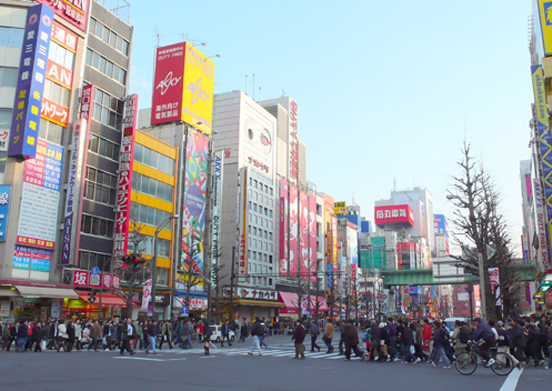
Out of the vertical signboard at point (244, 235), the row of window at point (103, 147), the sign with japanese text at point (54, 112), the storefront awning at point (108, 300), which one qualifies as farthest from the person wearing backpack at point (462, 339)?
the vertical signboard at point (244, 235)

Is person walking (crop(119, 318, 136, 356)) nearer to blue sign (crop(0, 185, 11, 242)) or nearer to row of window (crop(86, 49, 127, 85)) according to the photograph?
blue sign (crop(0, 185, 11, 242))

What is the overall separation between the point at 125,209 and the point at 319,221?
57.0 m

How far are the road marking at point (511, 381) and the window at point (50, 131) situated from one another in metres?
33.4

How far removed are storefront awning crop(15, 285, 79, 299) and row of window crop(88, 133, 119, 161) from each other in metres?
11.8

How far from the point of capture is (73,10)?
1548 inches

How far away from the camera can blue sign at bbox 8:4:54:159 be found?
3341 cm

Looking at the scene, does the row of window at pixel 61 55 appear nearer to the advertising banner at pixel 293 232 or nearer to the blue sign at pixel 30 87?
the blue sign at pixel 30 87

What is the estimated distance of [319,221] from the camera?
9581cm

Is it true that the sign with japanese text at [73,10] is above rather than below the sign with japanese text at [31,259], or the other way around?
above

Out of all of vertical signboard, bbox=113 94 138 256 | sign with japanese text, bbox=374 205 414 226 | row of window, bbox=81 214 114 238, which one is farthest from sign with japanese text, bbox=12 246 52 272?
sign with japanese text, bbox=374 205 414 226

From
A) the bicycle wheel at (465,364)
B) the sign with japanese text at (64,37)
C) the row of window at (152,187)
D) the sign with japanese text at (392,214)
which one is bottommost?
the bicycle wheel at (465,364)

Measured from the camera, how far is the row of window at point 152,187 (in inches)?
1850

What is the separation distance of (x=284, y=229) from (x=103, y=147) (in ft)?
136

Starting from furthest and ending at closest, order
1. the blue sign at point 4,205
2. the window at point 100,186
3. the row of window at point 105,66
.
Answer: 1. the row of window at point 105,66
2. the window at point 100,186
3. the blue sign at point 4,205
